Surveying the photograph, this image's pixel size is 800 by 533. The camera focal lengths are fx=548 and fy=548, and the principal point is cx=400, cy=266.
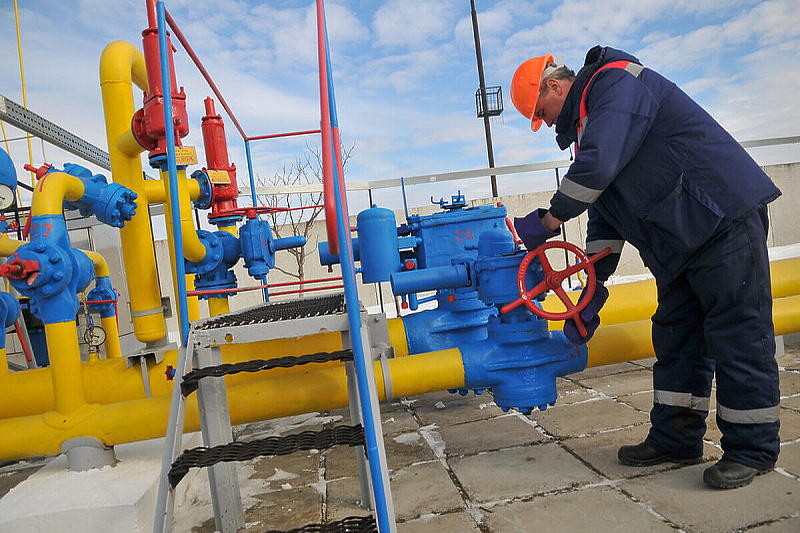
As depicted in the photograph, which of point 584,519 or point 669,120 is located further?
point 669,120

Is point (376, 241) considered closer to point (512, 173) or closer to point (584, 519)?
point (584, 519)

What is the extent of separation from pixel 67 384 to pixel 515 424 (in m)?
2.27

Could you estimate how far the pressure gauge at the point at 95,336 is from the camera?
4.70 meters

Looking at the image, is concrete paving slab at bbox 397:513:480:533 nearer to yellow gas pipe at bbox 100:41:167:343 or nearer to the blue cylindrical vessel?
the blue cylindrical vessel

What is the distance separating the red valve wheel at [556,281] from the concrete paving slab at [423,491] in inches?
33.1

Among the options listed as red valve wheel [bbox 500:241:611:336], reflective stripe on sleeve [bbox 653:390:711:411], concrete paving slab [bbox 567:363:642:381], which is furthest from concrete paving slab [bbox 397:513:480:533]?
concrete paving slab [bbox 567:363:642:381]

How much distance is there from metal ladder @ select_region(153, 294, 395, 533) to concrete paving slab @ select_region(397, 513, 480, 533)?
9.9 inches

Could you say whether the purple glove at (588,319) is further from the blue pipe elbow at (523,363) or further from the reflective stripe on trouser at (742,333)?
the reflective stripe on trouser at (742,333)

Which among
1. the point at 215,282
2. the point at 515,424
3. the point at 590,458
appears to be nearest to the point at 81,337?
the point at 215,282

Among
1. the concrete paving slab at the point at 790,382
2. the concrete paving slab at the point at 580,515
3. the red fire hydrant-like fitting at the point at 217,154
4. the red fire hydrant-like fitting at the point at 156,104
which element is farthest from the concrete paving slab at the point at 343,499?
the red fire hydrant-like fitting at the point at 217,154

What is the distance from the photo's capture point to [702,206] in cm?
201

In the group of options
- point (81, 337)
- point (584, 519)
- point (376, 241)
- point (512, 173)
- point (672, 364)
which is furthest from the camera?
point (512, 173)

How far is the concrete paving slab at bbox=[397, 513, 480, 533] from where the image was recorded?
6.50 feet

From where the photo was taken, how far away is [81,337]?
6297 millimetres
